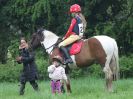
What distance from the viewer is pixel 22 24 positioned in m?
30.8

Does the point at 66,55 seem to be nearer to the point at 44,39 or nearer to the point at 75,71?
the point at 44,39

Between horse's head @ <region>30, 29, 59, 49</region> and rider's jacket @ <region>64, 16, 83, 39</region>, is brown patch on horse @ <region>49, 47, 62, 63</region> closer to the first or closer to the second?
horse's head @ <region>30, 29, 59, 49</region>

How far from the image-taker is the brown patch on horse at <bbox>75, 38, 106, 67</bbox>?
15.8m

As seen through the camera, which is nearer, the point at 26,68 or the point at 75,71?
the point at 26,68

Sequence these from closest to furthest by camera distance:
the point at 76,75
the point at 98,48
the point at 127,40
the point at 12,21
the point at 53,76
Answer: the point at 53,76
the point at 98,48
the point at 76,75
the point at 127,40
the point at 12,21

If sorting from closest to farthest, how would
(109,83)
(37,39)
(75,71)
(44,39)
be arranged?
1. (109,83)
2. (44,39)
3. (37,39)
4. (75,71)

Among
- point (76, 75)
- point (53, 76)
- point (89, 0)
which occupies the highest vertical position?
point (89, 0)

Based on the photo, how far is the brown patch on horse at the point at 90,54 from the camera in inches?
621

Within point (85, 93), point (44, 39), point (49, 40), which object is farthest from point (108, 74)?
point (44, 39)

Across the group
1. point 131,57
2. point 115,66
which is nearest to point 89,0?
point 131,57

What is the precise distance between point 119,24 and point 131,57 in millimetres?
2257

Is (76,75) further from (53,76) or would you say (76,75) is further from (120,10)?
(53,76)

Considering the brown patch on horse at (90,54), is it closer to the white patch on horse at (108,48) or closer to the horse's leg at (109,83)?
the white patch on horse at (108,48)

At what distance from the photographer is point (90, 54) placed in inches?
631
